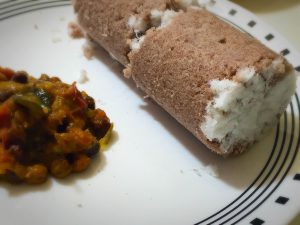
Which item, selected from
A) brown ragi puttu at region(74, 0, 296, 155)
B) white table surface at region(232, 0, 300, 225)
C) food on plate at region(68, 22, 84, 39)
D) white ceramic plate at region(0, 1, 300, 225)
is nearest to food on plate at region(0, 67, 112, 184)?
white ceramic plate at region(0, 1, 300, 225)

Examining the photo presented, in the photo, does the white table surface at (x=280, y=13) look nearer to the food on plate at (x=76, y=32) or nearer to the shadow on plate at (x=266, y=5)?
the shadow on plate at (x=266, y=5)

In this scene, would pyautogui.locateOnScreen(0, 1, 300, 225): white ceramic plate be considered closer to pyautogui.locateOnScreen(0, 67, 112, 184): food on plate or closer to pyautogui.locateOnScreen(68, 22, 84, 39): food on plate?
pyautogui.locateOnScreen(0, 67, 112, 184): food on plate

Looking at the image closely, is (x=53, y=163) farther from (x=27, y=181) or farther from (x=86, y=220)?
(x=86, y=220)

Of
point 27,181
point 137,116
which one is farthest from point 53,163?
point 137,116

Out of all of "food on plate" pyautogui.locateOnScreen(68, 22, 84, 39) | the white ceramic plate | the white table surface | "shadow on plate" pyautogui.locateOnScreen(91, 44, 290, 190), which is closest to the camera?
the white ceramic plate

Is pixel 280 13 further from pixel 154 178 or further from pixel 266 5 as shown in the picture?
pixel 154 178

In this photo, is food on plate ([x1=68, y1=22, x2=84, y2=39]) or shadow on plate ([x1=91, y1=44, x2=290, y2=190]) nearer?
shadow on plate ([x1=91, y1=44, x2=290, y2=190])

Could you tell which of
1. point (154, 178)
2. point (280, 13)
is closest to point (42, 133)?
point (154, 178)
